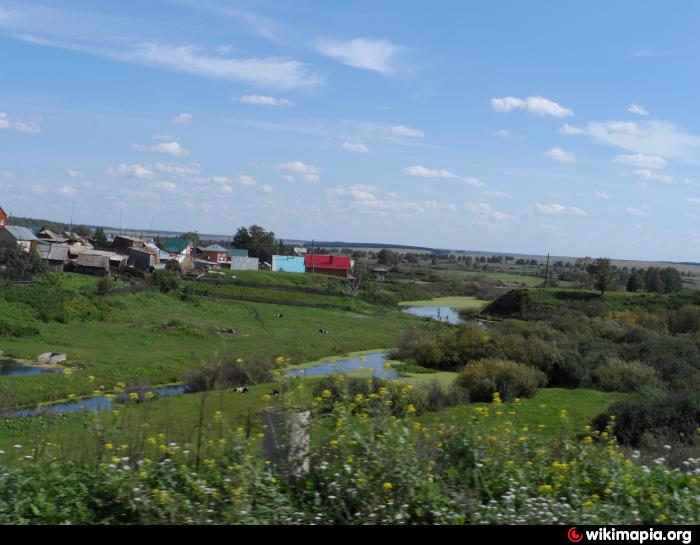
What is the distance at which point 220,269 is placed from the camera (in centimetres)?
7650

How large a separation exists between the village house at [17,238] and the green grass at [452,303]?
1499 inches

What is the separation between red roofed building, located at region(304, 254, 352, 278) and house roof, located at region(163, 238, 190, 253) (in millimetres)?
15176

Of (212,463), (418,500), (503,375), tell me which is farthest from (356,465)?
(503,375)

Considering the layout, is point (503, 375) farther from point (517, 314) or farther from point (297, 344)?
point (517, 314)

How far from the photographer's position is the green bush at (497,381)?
22.1m

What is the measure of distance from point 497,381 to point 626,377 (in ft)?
16.5

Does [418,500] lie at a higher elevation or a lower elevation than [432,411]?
higher

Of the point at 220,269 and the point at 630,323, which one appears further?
the point at 220,269

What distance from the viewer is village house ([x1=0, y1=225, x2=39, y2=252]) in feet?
206

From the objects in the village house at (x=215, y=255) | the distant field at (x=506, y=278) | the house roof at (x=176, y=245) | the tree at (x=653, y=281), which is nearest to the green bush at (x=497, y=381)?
the tree at (x=653, y=281)

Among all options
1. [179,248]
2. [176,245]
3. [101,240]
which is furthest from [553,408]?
[101,240]
